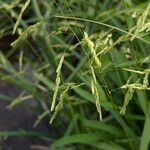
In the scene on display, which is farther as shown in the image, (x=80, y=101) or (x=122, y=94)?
(x=80, y=101)

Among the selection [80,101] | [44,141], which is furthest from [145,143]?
[44,141]

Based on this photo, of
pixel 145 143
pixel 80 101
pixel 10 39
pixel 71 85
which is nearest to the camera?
pixel 71 85

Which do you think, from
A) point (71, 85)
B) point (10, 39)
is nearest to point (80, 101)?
point (71, 85)

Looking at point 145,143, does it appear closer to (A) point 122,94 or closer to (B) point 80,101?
(A) point 122,94

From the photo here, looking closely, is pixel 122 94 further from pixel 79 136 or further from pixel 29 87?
pixel 29 87

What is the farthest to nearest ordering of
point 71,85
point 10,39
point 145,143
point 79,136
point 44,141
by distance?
point 10,39 < point 44,141 < point 79,136 < point 145,143 < point 71,85

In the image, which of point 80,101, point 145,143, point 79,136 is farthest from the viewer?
point 80,101

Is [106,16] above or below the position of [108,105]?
above

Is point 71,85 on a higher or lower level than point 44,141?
higher

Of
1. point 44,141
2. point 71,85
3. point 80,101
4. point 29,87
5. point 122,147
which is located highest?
point 71,85
